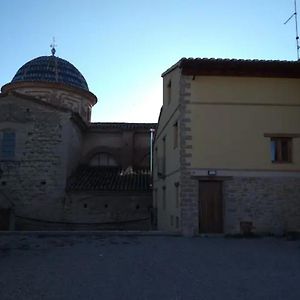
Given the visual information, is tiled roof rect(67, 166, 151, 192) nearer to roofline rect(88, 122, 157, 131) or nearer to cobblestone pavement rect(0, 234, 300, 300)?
roofline rect(88, 122, 157, 131)

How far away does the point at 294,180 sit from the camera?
1444 cm

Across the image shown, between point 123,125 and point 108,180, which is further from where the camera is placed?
point 123,125

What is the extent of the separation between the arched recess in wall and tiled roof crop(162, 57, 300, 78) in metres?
12.6

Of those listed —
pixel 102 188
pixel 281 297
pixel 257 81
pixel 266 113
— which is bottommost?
pixel 281 297

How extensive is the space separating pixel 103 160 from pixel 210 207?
1322 centimetres

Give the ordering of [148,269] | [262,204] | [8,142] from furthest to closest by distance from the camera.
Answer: [8,142] < [262,204] < [148,269]

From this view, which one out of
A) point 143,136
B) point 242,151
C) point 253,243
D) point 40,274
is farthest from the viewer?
point 143,136

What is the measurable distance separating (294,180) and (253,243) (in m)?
3.62

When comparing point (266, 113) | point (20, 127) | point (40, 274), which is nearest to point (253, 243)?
point (266, 113)

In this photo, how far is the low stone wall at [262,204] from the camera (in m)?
14.0

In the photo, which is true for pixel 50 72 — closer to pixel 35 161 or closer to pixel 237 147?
pixel 35 161

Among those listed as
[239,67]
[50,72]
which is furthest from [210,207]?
[50,72]

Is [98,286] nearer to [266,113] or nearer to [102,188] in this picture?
[266,113]

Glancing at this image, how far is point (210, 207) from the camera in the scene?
14156mm
